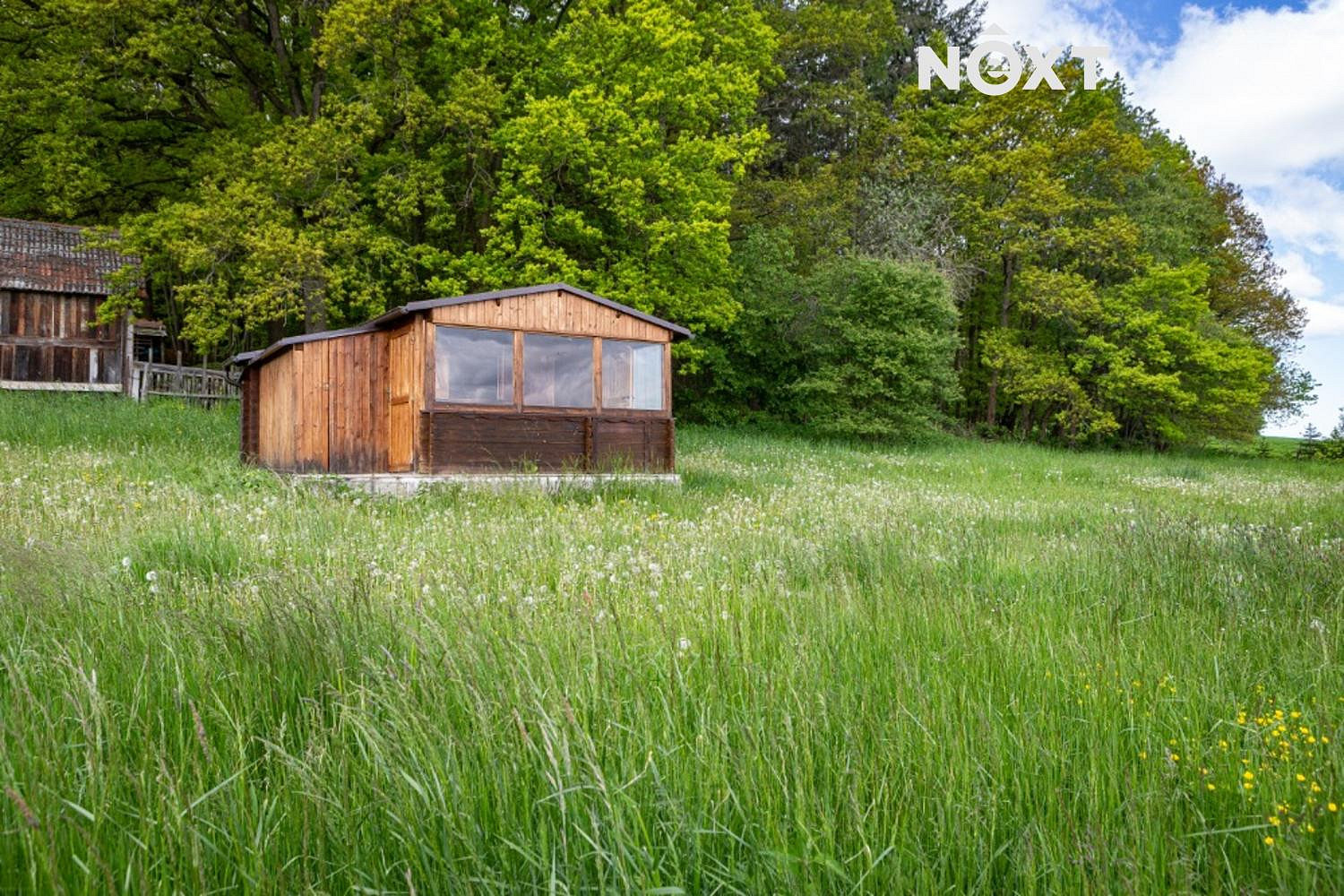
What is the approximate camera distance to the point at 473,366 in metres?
15.5

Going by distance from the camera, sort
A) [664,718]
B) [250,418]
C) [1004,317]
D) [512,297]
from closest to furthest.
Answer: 1. [664,718]
2. [512,297]
3. [250,418]
4. [1004,317]

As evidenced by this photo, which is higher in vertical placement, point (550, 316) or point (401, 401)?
A: point (550, 316)

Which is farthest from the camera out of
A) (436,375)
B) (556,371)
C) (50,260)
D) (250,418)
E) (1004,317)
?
(1004,317)

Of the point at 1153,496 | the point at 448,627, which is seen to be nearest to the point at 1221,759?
the point at 448,627

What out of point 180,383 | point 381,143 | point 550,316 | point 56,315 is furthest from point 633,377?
point 56,315

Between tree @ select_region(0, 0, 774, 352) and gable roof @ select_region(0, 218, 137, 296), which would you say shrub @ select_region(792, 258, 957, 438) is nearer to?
tree @ select_region(0, 0, 774, 352)

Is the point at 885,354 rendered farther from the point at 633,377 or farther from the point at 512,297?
the point at 512,297

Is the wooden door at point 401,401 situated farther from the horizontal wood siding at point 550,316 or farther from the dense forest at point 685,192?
the dense forest at point 685,192

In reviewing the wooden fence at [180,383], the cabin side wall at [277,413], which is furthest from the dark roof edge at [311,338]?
the wooden fence at [180,383]

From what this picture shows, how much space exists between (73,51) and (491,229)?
44.3 feet

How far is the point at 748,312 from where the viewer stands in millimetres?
32875

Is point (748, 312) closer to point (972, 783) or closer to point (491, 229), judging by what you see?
point (491, 229)

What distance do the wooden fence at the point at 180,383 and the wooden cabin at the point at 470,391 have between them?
1234 centimetres

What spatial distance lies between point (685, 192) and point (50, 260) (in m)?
19.2
